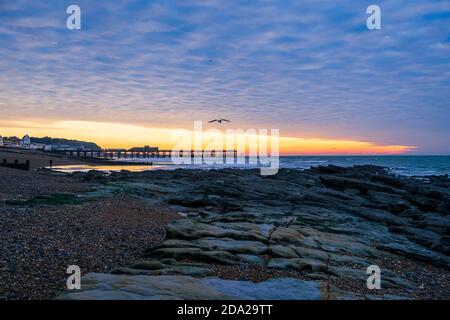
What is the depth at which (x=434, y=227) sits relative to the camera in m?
19.2

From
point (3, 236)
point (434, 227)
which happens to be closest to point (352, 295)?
point (3, 236)

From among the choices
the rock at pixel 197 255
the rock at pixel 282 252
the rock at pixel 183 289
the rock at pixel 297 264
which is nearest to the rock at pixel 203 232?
the rock at pixel 282 252

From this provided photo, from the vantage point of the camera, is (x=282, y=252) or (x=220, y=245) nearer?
(x=220, y=245)

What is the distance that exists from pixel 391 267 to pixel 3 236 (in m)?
11.4

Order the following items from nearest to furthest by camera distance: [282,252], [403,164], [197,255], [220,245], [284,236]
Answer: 1. [197,255]
2. [220,245]
3. [282,252]
4. [284,236]
5. [403,164]

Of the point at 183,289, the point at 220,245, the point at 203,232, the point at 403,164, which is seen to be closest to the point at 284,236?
the point at 203,232

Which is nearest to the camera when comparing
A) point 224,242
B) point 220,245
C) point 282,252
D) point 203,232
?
point 220,245

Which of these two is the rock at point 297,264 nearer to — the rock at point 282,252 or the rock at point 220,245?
the rock at point 282,252

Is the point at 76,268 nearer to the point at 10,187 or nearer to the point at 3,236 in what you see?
the point at 3,236

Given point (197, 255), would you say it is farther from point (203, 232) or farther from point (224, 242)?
point (203, 232)

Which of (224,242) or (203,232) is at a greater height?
(203,232)

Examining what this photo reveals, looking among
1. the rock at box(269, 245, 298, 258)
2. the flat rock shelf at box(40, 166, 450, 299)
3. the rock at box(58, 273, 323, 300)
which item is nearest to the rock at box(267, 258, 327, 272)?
the flat rock shelf at box(40, 166, 450, 299)

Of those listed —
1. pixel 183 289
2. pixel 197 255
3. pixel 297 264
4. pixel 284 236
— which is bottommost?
pixel 297 264

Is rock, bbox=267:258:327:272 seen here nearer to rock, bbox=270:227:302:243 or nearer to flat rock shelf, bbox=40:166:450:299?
flat rock shelf, bbox=40:166:450:299
